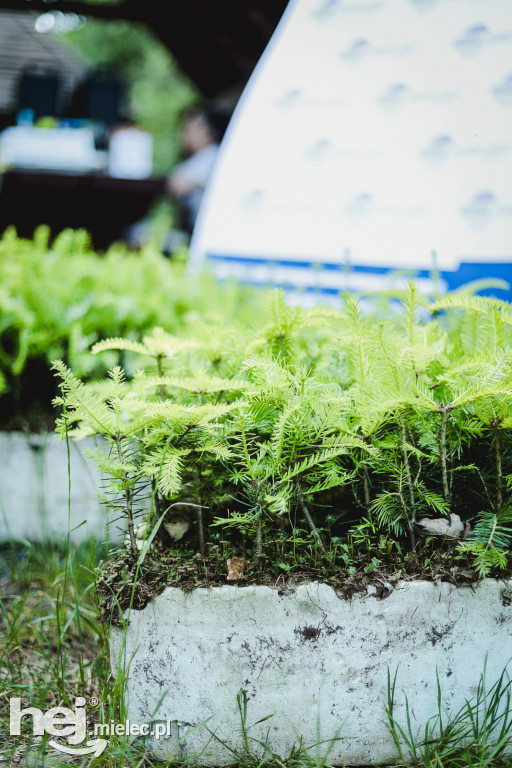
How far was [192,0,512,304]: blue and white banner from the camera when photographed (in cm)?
258

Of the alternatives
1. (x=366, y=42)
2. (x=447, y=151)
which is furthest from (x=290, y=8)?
(x=447, y=151)

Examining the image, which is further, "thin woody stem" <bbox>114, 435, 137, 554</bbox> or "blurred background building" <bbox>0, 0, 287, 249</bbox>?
"blurred background building" <bbox>0, 0, 287, 249</bbox>

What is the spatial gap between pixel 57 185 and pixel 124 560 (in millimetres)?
6171

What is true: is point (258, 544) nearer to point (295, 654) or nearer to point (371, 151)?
point (295, 654)

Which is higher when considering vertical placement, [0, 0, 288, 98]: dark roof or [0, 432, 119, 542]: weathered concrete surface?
[0, 0, 288, 98]: dark roof

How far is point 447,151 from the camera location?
2676mm

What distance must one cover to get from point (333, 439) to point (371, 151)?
222 centimetres

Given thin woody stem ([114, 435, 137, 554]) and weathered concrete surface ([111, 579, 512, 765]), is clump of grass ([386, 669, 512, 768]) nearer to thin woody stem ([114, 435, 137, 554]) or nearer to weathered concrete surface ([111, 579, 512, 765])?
weathered concrete surface ([111, 579, 512, 765])

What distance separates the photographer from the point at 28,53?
13.0 m

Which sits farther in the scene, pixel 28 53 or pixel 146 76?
pixel 146 76

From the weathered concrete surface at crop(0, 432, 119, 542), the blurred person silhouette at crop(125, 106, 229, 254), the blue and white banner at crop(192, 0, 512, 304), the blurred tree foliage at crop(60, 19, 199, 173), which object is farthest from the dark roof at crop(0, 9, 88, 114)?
the weathered concrete surface at crop(0, 432, 119, 542)

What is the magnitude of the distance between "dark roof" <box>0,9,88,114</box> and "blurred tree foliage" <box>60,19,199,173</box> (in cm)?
502

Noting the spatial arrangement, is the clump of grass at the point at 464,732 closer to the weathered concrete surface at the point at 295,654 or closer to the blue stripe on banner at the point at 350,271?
the weathered concrete surface at the point at 295,654

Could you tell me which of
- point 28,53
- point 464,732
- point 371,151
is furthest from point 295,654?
point 28,53
